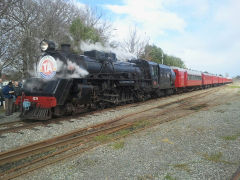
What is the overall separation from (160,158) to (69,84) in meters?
5.11

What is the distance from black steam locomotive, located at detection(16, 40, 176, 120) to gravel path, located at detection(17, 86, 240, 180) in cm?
357

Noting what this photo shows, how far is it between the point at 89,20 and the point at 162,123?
23758 millimetres

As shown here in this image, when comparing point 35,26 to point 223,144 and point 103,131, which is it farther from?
point 223,144

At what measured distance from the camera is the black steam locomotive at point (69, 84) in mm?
7941

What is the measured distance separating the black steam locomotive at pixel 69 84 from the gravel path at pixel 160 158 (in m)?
3.57

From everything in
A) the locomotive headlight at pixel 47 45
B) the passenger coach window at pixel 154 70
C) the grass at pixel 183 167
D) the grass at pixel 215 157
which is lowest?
the grass at pixel 183 167

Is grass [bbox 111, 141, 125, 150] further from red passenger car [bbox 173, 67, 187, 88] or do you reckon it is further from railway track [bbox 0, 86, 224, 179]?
red passenger car [bbox 173, 67, 187, 88]

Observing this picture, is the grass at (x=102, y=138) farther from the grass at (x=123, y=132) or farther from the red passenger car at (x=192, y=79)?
the red passenger car at (x=192, y=79)

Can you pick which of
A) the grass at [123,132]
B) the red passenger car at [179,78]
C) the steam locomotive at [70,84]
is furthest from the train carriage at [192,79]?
the grass at [123,132]

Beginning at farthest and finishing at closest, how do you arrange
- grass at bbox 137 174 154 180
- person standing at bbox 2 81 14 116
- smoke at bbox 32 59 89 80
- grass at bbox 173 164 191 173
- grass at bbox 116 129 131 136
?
person standing at bbox 2 81 14 116, smoke at bbox 32 59 89 80, grass at bbox 116 129 131 136, grass at bbox 173 164 191 173, grass at bbox 137 174 154 180

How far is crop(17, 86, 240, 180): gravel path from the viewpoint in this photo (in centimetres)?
378

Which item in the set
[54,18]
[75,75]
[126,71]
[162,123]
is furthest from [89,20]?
[162,123]

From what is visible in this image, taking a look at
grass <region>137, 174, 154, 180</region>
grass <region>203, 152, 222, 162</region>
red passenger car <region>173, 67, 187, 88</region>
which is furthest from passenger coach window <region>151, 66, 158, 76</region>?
grass <region>137, 174, 154, 180</region>

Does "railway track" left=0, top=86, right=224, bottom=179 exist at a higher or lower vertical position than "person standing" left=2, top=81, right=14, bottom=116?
A: lower
